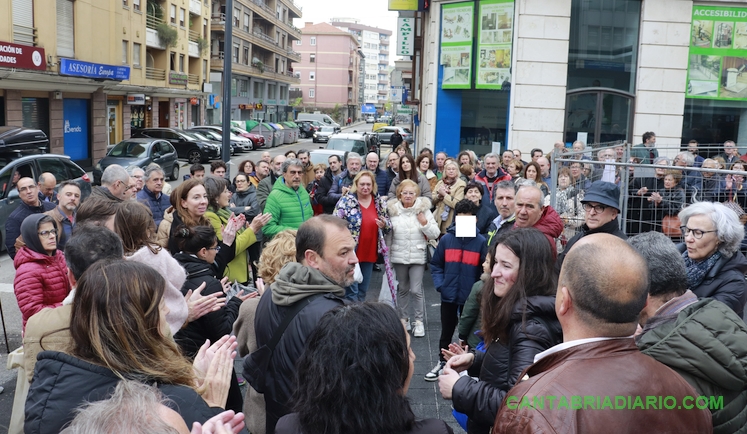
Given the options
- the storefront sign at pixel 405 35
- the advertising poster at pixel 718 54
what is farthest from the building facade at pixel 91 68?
the advertising poster at pixel 718 54

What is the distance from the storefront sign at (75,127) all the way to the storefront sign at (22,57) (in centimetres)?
490

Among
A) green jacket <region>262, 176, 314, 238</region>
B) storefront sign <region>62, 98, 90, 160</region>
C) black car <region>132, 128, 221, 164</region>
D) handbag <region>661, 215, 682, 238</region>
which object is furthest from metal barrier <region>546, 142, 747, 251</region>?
black car <region>132, 128, 221, 164</region>

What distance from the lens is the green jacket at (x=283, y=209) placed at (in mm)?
7469

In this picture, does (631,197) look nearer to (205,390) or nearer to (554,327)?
(554,327)

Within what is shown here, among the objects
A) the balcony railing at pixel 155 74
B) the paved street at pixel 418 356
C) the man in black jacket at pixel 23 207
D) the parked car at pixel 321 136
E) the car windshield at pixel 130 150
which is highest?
the balcony railing at pixel 155 74

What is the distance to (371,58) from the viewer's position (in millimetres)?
161875

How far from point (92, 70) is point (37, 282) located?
2398 cm

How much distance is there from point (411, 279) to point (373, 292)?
1.86 meters

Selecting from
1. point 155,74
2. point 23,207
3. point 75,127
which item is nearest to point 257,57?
point 155,74

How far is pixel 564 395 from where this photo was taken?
197cm

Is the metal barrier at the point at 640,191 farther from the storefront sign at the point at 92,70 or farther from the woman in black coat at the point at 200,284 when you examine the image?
the storefront sign at the point at 92,70

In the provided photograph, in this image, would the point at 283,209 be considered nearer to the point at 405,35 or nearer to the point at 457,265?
the point at 457,265

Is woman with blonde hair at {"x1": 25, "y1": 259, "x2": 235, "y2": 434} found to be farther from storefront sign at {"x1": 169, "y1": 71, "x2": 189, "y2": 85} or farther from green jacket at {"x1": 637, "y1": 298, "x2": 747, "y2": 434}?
storefront sign at {"x1": 169, "y1": 71, "x2": 189, "y2": 85}

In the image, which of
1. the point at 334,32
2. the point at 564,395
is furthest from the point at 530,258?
the point at 334,32
